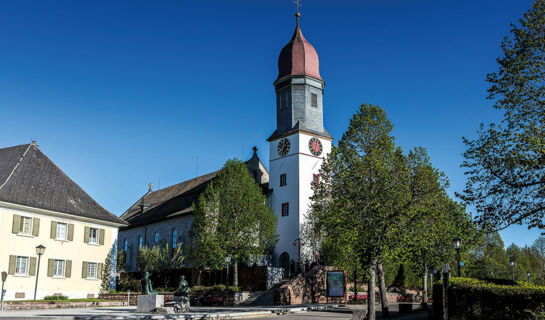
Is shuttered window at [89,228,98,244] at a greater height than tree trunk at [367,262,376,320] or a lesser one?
greater

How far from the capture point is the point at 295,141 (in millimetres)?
52156

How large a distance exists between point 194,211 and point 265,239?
7.39 m

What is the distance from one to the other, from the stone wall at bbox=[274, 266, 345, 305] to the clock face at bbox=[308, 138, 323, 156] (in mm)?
16655

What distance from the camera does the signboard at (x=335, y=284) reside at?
33844 mm

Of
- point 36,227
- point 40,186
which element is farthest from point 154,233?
point 36,227

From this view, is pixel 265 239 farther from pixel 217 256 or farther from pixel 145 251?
pixel 145 251

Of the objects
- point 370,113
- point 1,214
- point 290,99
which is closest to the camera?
point 370,113

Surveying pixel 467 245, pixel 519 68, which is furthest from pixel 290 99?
pixel 519 68

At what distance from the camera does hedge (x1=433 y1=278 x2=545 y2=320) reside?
17125mm

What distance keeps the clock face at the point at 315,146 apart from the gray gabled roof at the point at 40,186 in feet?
68.0

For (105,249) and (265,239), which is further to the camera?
(265,239)

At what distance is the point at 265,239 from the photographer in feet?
153

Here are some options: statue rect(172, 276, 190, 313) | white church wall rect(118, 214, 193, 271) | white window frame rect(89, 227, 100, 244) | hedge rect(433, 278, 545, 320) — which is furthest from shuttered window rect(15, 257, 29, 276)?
hedge rect(433, 278, 545, 320)

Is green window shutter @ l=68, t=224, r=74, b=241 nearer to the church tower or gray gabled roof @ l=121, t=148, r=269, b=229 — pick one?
gray gabled roof @ l=121, t=148, r=269, b=229
